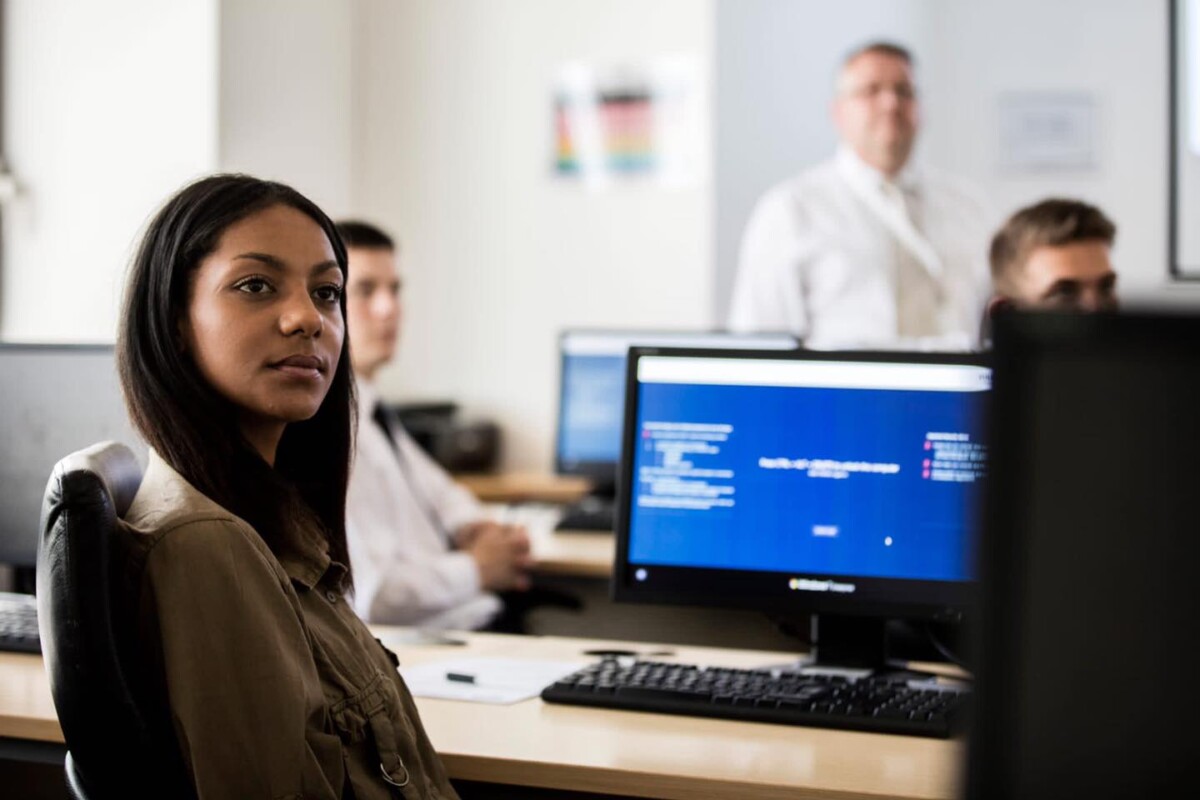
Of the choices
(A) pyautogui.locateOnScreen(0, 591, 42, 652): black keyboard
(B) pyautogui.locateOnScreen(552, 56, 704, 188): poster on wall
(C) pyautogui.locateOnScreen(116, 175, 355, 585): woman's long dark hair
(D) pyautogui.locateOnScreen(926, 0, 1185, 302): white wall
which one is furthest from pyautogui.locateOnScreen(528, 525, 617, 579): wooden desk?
(D) pyautogui.locateOnScreen(926, 0, 1185, 302): white wall

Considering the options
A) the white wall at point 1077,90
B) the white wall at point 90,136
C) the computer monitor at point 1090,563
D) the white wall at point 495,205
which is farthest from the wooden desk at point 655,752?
the white wall at point 1077,90

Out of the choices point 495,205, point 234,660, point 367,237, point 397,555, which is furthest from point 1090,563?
point 495,205

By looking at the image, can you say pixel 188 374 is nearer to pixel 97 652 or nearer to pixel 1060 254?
pixel 97 652

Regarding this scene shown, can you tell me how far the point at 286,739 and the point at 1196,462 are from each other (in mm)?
852

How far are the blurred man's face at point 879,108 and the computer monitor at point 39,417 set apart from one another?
250cm

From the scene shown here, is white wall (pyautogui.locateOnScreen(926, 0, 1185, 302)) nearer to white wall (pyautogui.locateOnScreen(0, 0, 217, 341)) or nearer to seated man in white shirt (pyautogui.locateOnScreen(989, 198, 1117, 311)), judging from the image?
seated man in white shirt (pyautogui.locateOnScreen(989, 198, 1117, 311))

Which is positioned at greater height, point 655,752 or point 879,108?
point 879,108

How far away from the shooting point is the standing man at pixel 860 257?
4.12m

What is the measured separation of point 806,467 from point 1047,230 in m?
0.82

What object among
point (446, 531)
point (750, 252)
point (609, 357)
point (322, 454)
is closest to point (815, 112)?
point (750, 252)

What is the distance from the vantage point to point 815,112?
4.82m

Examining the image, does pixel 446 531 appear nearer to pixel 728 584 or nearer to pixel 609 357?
pixel 609 357

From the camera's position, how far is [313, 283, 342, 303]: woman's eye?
1.56 m

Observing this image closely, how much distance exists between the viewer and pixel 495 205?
199 inches
